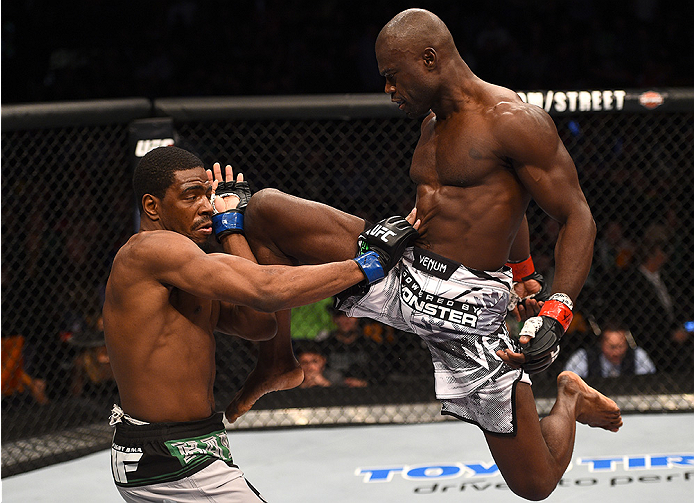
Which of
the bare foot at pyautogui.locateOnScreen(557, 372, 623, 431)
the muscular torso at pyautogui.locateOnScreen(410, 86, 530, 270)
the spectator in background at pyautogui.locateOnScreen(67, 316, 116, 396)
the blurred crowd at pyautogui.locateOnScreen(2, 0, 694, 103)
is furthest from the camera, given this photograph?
the blurred crowd at pyautogui.locateOnScreen(2, 0, 694, 103)

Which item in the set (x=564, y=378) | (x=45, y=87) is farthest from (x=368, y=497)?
(x=45, y=87)

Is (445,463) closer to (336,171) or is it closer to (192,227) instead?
(192,227)

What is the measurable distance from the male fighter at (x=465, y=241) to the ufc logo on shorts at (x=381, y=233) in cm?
12

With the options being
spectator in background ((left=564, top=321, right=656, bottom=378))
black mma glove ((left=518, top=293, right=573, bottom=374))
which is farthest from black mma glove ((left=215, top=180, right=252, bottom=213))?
spectator in background ((left=564, top=321, right=656, bottom=378))

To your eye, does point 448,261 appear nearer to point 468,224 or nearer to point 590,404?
point 468,224

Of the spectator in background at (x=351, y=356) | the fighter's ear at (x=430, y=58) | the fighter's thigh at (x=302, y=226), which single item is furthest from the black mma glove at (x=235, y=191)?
the spectator in background at (x=351, y=356)

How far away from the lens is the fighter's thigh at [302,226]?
89.3 inches

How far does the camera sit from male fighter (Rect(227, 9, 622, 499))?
7.21ft

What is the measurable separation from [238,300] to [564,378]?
118 centimetres

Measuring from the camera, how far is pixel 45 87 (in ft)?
20.5

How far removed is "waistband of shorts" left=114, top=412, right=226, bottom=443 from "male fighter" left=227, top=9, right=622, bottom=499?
36cm

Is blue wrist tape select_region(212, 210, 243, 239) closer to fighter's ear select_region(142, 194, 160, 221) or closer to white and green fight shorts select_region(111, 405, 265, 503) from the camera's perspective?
fighter's ear select_region(142, 194, 160, 221)

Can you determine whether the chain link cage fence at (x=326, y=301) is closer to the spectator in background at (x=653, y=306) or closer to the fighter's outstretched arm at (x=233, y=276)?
the spectator in background at (x=653, y=306)

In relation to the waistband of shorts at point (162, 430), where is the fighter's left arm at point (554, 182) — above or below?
above
